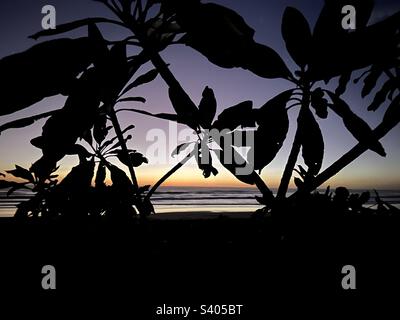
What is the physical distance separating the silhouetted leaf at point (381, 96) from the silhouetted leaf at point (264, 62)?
0.75m

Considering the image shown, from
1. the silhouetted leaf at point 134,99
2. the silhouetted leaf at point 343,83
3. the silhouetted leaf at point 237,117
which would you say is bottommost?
the silhouetted leaf at point 237,117

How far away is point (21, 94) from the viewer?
89cm

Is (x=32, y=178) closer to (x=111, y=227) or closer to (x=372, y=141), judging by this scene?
(x=111, y=227)

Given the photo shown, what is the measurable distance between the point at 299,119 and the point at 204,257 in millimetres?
597

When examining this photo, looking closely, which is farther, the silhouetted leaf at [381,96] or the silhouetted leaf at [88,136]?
the silhouetted leaf at [88,136]

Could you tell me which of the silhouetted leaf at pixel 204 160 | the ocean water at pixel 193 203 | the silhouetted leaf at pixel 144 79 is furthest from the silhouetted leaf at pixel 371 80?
the ocean water at pixel 193 203

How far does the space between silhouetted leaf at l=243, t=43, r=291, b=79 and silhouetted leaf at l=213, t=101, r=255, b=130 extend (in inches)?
5.7

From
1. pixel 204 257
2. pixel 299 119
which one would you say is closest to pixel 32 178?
pixel 204 257

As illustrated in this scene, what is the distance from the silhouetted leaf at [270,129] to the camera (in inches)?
40.5

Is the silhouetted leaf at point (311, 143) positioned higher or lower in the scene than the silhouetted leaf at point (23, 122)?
lower

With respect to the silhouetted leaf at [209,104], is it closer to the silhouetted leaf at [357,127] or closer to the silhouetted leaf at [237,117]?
the silhouetted leaf at [237,117]

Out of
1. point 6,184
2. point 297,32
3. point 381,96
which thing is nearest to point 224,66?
point 297,32

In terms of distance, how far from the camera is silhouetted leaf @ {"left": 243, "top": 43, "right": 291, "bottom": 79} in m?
0.98
